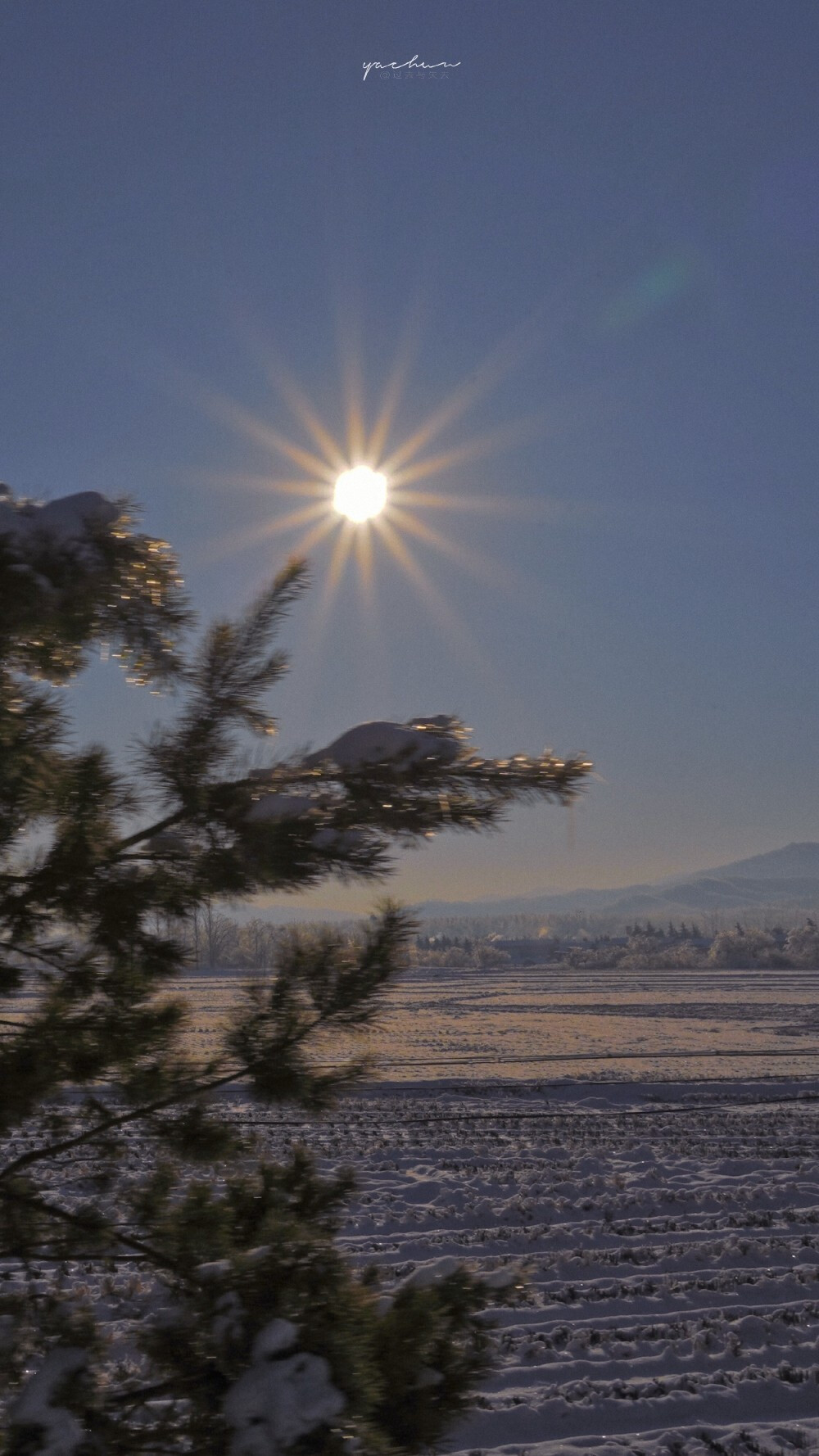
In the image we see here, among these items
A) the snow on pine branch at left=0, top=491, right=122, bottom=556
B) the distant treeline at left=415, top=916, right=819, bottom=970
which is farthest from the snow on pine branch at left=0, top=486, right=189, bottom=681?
the distant treeline at left=415, top=916, right=819, bottom=970

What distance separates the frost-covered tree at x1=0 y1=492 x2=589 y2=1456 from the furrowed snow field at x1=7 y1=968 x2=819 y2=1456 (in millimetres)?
225

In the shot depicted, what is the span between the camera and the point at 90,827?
8.61 feet

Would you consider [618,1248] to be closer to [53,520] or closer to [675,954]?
[53,520]

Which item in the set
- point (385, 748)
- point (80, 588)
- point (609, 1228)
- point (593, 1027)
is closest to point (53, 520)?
point (80, 588)

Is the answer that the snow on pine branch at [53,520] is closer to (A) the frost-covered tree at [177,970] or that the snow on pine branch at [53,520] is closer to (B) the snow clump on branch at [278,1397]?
(A) the frost-covered tree at [177,970]

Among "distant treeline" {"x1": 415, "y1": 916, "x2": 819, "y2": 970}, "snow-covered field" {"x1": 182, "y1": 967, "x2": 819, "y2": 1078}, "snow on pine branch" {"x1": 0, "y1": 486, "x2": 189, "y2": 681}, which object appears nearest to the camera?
"snow on pine branch" {"x1": 0, "y1": 486, "x2": 189, "y2": 681}

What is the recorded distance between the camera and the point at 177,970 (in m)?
2.84

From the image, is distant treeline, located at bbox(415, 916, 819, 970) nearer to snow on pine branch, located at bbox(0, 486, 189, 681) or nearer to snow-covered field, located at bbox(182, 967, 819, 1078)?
snow-covered field, located at bbox(182, 967, 819, 1078)

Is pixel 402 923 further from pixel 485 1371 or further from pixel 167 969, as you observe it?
pixel 485 1371

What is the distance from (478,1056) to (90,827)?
22.0m

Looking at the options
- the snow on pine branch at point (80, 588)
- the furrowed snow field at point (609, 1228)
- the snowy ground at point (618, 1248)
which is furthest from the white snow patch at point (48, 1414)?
the snow on pine branch at point (80, 588)

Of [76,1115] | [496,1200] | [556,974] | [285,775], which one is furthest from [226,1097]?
[556,974]

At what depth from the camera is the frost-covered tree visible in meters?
2.12

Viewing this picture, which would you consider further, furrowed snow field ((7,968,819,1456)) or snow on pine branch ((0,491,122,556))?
furrowed snow field ((7,968,819,1456))
